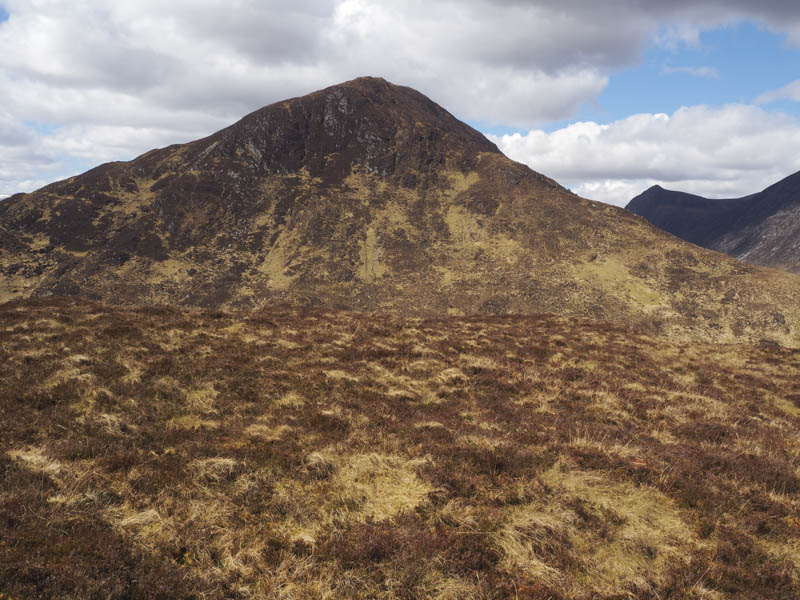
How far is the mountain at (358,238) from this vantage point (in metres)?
68.6

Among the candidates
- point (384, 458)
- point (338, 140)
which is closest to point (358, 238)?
point (338, 140)

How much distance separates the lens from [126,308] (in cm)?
2248

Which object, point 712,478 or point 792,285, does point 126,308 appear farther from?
point 792,285

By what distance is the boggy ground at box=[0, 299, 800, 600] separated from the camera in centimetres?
600

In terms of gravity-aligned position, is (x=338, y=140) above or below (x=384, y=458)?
above

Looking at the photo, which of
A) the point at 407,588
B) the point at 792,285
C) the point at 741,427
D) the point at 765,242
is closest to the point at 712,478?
the point at 741,427

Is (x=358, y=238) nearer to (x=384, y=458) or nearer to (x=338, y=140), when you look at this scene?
(x=338, y=140)

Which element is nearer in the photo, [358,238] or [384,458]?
[384,458]

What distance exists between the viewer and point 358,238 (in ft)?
289

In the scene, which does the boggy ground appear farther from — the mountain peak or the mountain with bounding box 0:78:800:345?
the mountain peak

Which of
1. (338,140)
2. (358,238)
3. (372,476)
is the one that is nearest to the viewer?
(372,476)

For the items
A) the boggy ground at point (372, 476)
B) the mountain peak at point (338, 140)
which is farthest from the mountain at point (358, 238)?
the boggy ground at point (372, 476)

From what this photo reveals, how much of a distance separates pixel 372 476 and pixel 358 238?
81.7m

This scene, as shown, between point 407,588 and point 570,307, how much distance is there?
68.1 m
